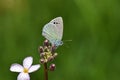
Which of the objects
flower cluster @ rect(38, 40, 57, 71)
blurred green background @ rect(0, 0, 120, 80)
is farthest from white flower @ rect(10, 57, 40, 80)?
blurred green background @ rect(0, 0, 120, 80)

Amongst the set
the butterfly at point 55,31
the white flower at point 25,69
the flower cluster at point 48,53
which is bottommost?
the white flower at point 25,69

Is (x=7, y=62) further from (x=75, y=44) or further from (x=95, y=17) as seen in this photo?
(x=95, y=17)

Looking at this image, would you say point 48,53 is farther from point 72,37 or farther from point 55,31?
point 72,37

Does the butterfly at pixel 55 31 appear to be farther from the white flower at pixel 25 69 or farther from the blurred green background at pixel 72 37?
the blurred green background at pixel 72 37

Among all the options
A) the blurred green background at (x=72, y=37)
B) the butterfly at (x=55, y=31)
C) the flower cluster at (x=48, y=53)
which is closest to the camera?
the flower cluster at (x=48, y=53)

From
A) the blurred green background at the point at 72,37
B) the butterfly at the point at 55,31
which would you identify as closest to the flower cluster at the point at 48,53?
the butterfly at the point at 55,31

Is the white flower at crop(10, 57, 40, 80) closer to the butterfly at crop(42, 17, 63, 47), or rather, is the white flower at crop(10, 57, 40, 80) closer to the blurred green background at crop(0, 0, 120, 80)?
the butterfly at crop(42, 17, 63, 47)

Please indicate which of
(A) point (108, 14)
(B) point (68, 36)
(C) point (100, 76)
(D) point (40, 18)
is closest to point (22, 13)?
(D) point (40, 18)

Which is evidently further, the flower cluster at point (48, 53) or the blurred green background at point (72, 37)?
the blurred green background at point (72, 37)

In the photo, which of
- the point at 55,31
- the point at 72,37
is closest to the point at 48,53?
the point at 55,31
